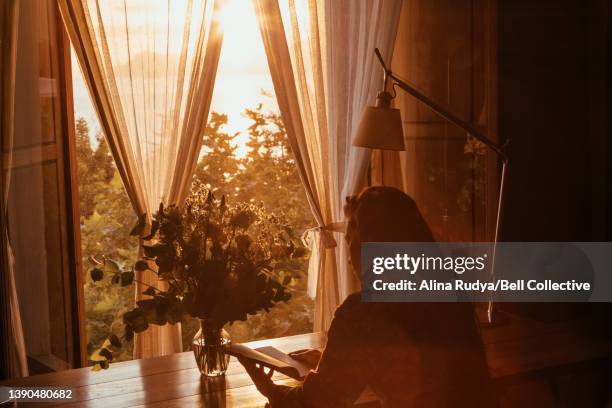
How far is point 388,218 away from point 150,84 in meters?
1.79

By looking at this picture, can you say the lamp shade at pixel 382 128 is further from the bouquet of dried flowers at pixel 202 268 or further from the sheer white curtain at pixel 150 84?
the sheer white curtain at pixel 150 84

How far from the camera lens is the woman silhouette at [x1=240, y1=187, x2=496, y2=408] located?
145cm

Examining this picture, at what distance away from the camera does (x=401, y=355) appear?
144 cm

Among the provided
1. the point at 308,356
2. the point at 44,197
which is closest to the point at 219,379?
the point at 308,356

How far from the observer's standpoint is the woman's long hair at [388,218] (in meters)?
1.51

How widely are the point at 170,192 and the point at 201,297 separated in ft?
4.60

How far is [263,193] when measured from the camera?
11.4 feet

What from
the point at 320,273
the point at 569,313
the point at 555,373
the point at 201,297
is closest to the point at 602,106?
the point at 569,313

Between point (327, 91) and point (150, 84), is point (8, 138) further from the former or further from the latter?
point (327, 91)

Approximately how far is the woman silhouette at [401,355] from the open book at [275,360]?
199mm

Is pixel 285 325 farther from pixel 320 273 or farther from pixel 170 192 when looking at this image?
pixel 170 192

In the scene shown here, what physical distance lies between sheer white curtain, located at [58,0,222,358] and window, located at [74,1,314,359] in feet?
0.43

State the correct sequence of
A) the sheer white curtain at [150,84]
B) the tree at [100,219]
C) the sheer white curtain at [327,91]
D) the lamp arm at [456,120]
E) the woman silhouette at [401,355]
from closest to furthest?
the woman silhouette at [401,355], the lamp arm at [456,120], the sheer white curtain at [150,84], the tree at [100,219], the sheer white curtain at [327,91]

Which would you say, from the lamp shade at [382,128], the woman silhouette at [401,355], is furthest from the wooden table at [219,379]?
the lamp shade at [382,128]
